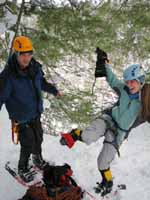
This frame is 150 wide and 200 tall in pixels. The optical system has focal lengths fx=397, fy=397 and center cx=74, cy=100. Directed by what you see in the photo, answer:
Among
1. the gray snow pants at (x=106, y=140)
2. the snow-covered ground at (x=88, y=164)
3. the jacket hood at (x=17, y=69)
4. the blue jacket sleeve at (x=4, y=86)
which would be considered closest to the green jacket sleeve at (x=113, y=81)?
the gray snow pants at (x=106, y=140)

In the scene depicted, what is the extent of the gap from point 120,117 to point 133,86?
0.35 m

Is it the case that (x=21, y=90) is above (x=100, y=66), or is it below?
below

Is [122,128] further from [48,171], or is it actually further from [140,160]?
[140,160]

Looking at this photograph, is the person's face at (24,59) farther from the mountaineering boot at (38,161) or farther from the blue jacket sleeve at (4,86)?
the mountaineering boot at (38,161)

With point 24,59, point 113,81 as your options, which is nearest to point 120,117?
point 113,81

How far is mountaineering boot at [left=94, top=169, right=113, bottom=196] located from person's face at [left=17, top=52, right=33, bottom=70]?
1.38 m

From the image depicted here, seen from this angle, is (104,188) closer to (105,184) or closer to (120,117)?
(105,184)

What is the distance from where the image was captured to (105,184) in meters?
4.28

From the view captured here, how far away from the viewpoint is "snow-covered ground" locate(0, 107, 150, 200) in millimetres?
4566

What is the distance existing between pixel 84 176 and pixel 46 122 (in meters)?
2.80

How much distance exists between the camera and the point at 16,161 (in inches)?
196

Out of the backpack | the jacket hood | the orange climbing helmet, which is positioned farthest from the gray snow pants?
the orange climbing helmet

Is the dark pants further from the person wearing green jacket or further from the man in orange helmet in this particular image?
the person wearing green jacket

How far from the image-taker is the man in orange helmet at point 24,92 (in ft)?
12.4
